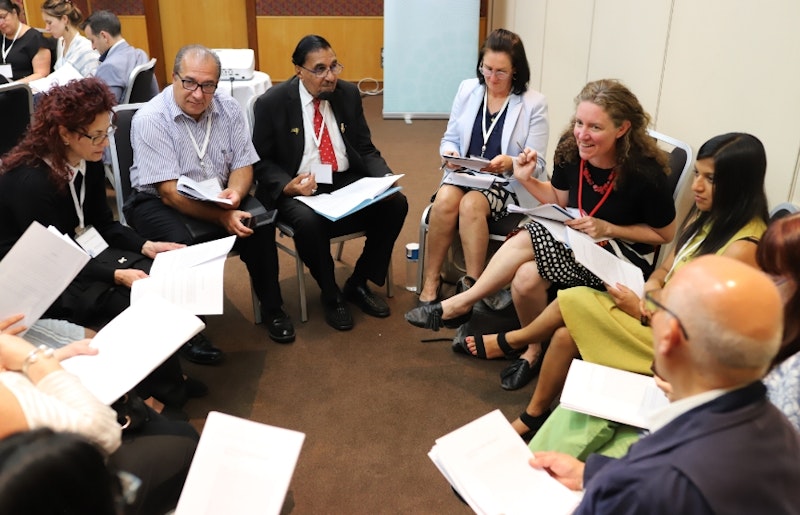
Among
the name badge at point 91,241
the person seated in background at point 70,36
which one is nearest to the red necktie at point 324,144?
the name badge at point 91,241

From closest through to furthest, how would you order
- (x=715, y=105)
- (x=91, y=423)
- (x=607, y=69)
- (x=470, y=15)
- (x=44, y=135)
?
(x=91, y=423) < (x=44, y=135) < (x=715, y=105) < (x=607, y=69) < (x=470, y=15)

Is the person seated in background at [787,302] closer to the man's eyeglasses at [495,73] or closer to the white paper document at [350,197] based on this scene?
the white paper document at [350,197]

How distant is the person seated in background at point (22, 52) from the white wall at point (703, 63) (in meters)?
3.72

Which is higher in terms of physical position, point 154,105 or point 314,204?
point 154,105

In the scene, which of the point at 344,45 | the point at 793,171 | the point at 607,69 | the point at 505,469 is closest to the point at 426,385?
the point at 505,469

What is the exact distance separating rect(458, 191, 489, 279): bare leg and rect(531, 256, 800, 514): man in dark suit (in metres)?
1.99

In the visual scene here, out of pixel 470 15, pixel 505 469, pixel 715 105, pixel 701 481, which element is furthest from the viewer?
pixel 470 15

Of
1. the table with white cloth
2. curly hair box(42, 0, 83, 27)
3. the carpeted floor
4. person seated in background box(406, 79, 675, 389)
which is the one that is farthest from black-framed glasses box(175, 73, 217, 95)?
curly hair box(42, 0, 83, 27)

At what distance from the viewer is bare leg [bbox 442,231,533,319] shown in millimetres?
2736

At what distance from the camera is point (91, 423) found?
4.28 ft

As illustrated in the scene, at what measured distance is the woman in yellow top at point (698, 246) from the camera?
2.02 metres

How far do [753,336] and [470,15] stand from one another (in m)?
5.94

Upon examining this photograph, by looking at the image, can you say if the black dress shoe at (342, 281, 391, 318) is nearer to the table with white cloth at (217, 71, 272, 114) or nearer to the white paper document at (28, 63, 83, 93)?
the table with white cloth at (217, 71, 272, 114)

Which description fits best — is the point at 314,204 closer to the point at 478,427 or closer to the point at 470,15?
the point at 478,427
